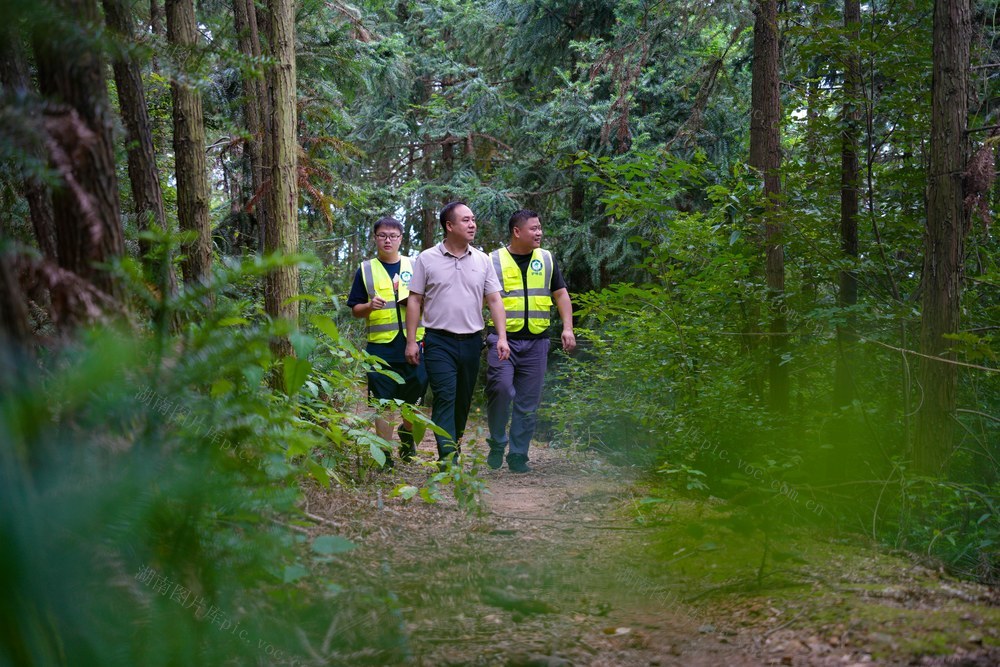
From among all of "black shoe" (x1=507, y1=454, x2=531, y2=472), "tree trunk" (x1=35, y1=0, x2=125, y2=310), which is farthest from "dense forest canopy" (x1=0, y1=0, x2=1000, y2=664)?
"black shoe" (x1=507, y1=454, x2=531, y2=472)

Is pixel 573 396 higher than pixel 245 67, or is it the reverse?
pixel 245 67

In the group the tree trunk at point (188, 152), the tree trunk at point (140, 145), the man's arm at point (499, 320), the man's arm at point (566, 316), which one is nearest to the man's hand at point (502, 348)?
the man's arm at point (499, 320)

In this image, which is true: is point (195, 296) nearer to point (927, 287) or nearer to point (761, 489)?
point (761, 489)

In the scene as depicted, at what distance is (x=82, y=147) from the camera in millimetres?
2139

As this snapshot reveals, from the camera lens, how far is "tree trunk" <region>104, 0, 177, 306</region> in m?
2.57

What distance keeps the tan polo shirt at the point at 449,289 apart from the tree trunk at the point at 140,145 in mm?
2654

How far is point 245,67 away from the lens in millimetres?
2898

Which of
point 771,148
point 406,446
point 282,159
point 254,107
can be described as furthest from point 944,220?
point 254,107

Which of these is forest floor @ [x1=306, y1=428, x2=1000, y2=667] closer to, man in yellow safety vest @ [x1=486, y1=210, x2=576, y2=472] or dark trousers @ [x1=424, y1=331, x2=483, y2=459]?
dark trousers @ [x1=424, y1=331, x2=483, y2=459]

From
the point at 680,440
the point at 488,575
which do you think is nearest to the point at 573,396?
the point at 680,440

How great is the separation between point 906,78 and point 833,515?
3.18m

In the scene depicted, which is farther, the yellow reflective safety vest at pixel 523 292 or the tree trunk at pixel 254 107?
the yellow reflective safety vest at pixel 523 292

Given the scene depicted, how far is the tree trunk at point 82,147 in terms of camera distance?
2.08m

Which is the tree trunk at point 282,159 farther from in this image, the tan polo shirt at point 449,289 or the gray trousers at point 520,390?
the gray trousers at point 520,390
